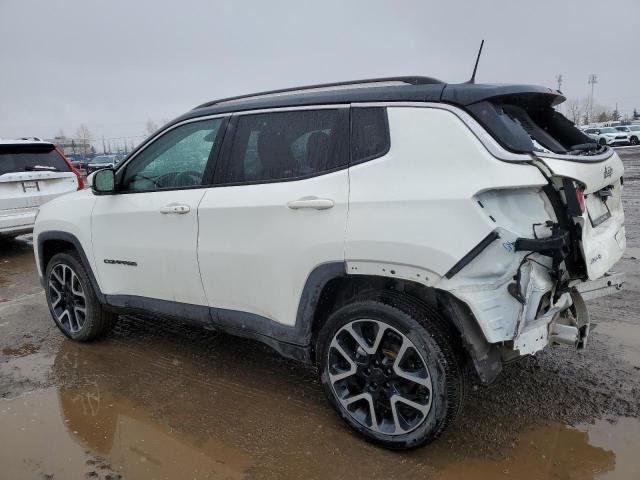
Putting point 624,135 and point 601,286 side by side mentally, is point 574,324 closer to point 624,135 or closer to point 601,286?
point 601,286

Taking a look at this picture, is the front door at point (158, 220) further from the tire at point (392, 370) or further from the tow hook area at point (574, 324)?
the tow hook area at point (574, 324)

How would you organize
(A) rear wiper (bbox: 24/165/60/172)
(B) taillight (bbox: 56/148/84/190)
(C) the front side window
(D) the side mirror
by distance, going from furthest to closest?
(B) taillight (bbox: 56/148/84/190)
(A) rear wiper (bbox: 24/165/60/172)
(D) the side mirror
(C) the front side window

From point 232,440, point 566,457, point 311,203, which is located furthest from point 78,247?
point 566,457

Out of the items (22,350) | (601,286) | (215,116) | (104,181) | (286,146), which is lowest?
(22,350)

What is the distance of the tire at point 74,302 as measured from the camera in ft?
13.9

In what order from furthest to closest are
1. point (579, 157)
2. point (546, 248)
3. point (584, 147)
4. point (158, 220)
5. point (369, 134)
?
point (158, 220) → point (584, 147) → point (369, 134) → point (579, 157) → point (546, 248)

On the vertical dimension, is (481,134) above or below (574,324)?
above

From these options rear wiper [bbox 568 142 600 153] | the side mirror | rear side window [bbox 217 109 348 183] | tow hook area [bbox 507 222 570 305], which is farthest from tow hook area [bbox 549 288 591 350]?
the side mirror

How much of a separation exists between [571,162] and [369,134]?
1.02 metres

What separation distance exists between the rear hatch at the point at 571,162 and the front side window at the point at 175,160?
1771 mm

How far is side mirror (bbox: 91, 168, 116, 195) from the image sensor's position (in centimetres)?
377

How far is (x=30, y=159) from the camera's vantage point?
8.05 m

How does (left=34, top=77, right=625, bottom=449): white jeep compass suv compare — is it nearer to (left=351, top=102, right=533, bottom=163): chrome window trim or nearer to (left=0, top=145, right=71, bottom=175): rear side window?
(left=351, top=102, right=533, bottom=163): chrome window trim

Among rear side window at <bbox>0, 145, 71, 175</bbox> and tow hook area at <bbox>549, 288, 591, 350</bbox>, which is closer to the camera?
tow hook area at <bbox>549, 288, 591, 350</bbox>
